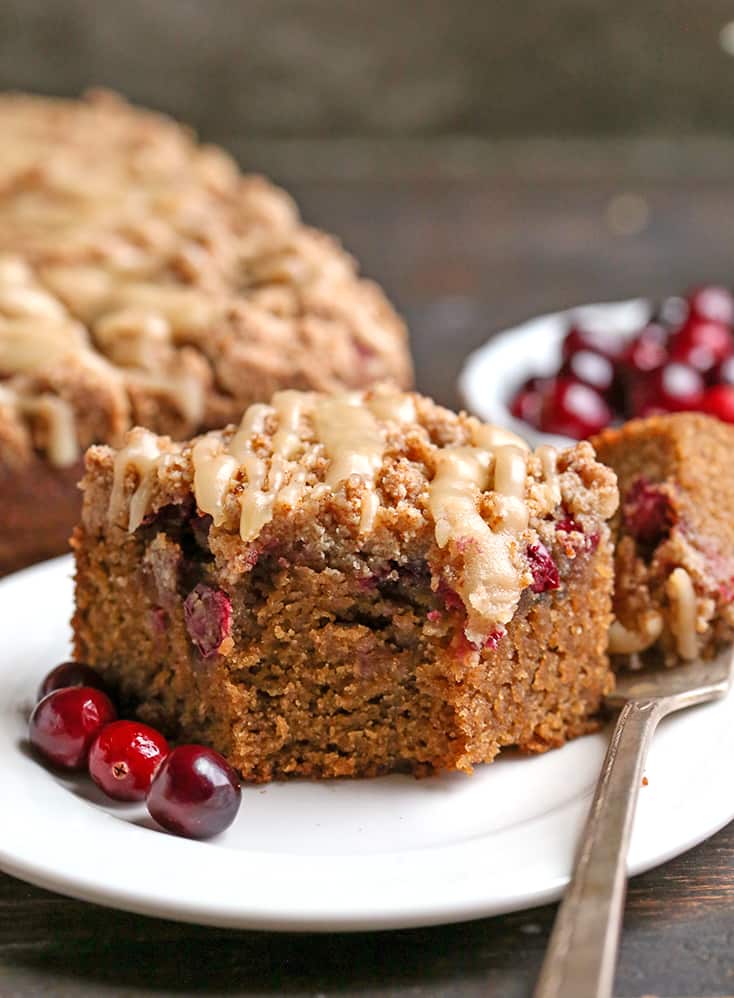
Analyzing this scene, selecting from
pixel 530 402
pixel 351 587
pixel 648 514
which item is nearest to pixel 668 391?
pixel 530 402

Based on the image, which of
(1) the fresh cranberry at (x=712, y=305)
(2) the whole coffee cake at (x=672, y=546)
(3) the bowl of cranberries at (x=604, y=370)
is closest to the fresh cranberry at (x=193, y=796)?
(2) the whole coffee cake at (x=672, y=546)

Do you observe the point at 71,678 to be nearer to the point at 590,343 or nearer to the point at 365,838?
the point at 365,838

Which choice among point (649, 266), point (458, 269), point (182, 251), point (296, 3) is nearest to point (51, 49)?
point (296, 3)

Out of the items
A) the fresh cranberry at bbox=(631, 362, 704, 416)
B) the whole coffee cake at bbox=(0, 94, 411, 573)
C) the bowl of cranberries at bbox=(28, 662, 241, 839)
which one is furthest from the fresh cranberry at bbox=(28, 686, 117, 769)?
the fresh cranberry at bbox=(631, 362, 704, 416)

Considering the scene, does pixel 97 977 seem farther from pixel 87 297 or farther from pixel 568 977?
pixel 87 297

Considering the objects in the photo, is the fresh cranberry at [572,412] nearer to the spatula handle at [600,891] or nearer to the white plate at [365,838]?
the white plate at [365,838]

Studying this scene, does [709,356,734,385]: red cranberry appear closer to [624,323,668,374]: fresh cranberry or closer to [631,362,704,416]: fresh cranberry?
[631,362,704,416]: fresh cranberry
